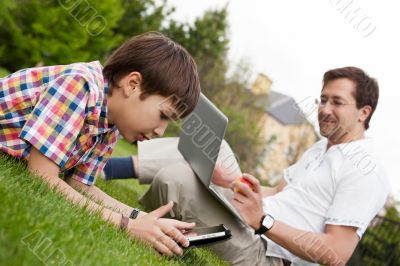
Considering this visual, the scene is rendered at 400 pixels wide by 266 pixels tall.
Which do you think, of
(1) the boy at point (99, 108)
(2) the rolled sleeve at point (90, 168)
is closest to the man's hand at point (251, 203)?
(1) the boy at point (99, 108)

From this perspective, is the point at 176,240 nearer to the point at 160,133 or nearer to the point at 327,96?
the point at 160,133

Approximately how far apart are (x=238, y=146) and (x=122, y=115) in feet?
56.9

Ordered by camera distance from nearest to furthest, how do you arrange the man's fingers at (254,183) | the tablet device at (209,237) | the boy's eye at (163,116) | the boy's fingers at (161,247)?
the boy's fingers at (161,247)
the tablet device at (209,237)
the boy's eye at (163,116)
the man's fingers at (254,183)

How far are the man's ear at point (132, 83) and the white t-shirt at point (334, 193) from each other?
1.46m

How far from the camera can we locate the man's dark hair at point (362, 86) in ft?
→ 13.2

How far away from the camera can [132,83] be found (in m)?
2.58

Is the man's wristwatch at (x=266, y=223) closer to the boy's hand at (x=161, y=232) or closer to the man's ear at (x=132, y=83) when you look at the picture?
the boy's hand at (x=161, y=232)

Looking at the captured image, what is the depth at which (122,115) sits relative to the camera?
8.61ft

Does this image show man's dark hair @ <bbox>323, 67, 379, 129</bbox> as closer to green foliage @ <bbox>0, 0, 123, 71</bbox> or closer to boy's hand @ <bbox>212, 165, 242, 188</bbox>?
boy's hand @ <bbox>212, 165, 242, 188</bbox>

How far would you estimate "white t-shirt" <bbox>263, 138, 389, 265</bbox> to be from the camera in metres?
3.20

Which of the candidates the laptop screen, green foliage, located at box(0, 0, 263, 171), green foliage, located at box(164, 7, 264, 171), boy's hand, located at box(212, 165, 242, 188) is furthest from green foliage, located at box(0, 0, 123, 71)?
the laptop screen

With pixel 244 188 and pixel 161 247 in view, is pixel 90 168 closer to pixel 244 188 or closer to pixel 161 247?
pixel 161 247

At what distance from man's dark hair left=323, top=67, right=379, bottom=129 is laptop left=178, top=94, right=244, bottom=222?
1245 millimetres

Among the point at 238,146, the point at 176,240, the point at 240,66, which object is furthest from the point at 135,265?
the point at 240,66
